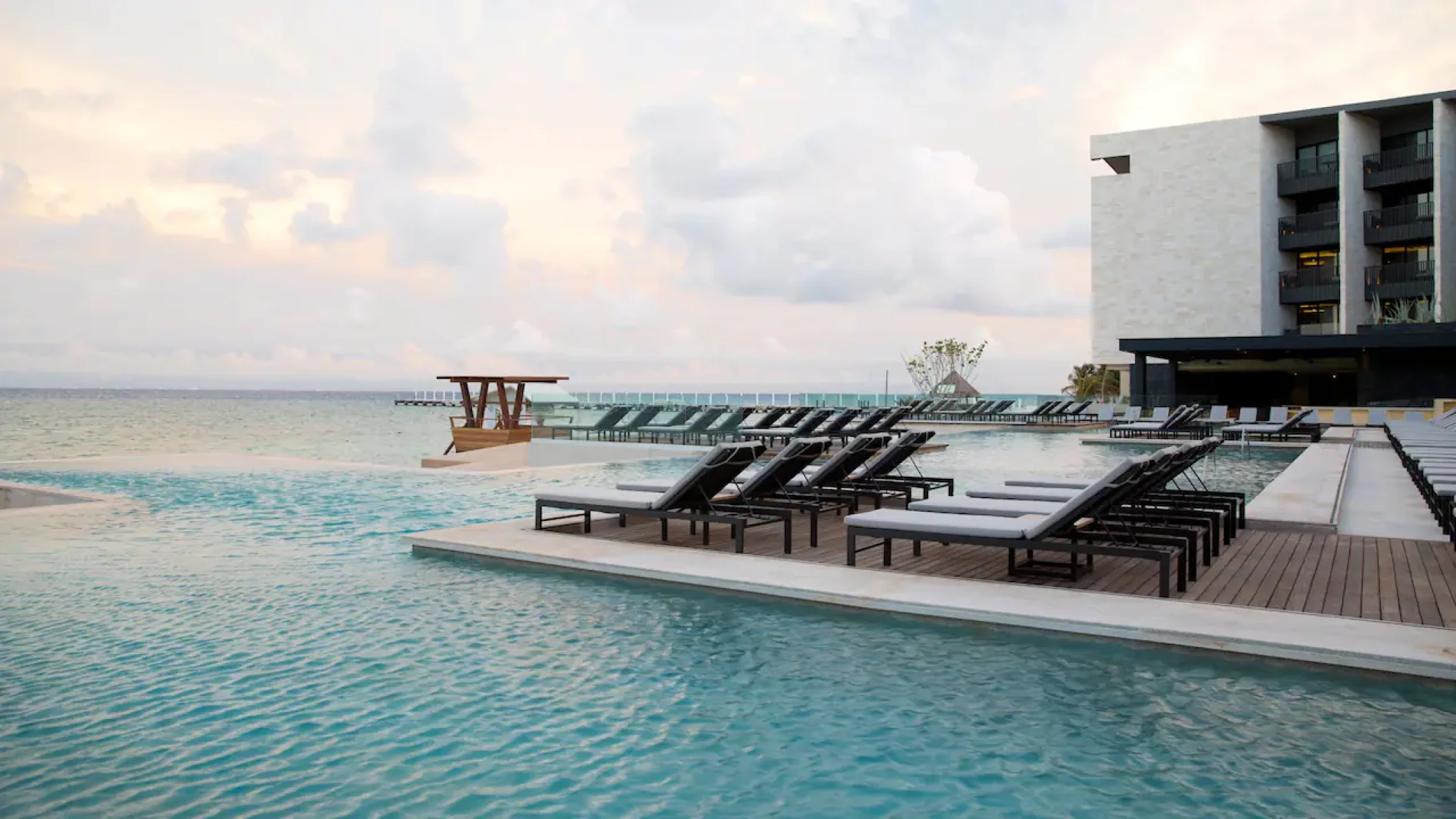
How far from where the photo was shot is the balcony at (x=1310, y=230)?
4162 centimetres

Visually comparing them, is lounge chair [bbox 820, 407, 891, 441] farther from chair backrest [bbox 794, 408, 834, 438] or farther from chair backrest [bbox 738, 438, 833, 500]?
chair backrest [bbox 738, 438, 833, 500]

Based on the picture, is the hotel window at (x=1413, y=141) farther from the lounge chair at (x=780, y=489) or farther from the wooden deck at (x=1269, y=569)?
the lounge chair at (x=780, y=489)

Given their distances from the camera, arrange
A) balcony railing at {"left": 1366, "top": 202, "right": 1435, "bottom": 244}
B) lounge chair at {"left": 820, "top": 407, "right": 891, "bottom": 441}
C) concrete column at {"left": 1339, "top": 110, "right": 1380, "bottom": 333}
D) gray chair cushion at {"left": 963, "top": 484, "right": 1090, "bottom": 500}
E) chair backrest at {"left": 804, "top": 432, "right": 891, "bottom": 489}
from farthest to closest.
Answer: concrete column at {"left": 1339, "top": 110, "right": 1380, "bottom": 333} < balcony railing at {"left": 1366, "top": 202, "right": 1435, "bottom": 244} < lounge chair at {"left": 820, "top": 407, "right": 891, "bottom": 441} < chair backrest at {"left": 804, "top": 432, "right": 891, "bottom": 489} < gray chair cushion at {"left": 963, "top": 484, "right": 1090, "bottom": 500}

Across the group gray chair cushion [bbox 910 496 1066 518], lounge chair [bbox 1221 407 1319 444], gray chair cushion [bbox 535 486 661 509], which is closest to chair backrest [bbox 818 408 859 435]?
lounge chair [bbox 1221 407 1319 444]

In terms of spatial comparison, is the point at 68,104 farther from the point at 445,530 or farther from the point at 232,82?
the point at 445,530

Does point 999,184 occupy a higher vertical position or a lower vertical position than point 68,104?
higher

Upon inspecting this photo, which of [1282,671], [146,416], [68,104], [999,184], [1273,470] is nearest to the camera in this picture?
[1282,671]

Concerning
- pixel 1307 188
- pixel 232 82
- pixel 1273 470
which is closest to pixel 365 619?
pixel 1273 470

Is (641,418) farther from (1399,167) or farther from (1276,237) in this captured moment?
(1399,167)

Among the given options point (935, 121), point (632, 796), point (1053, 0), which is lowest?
point (632, 796)

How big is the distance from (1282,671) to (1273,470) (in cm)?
1175

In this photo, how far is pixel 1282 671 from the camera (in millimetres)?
4094

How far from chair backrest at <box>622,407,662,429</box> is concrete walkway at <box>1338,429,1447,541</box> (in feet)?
38.8

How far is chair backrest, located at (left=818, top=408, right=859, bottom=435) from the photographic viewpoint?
19859mm
